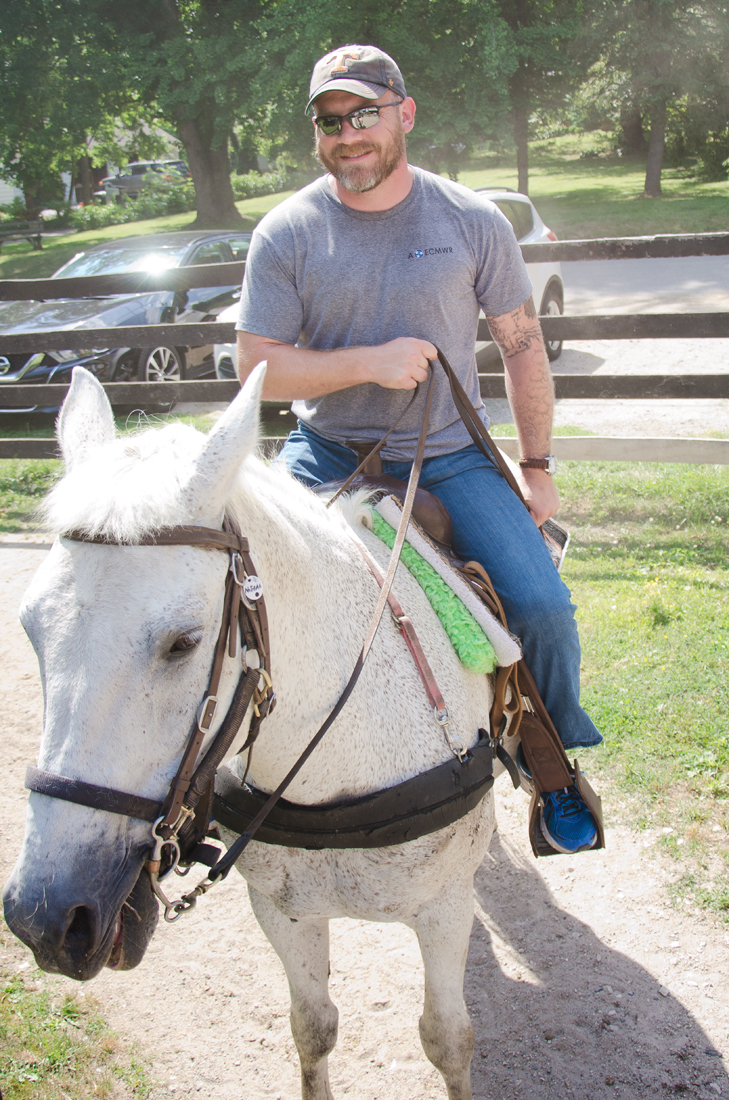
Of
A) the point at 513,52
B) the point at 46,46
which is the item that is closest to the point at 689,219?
the point at 513,52

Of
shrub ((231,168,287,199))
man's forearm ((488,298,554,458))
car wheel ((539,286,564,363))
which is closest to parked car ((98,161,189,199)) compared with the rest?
shrub ((231,168,287,199))

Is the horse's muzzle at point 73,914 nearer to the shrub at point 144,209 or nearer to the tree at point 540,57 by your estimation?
the tree at point 540,57

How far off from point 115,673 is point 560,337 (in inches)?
220

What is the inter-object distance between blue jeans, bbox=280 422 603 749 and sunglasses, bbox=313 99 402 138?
0.95 metres

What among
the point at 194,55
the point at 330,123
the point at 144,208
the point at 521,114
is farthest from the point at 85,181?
the point at 330,123

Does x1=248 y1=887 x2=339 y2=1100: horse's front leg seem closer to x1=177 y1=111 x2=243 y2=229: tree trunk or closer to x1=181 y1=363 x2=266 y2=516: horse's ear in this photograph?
x1=181 y1=363 x2=266 y2=516: horse's ear

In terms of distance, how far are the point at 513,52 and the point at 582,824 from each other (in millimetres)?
20861

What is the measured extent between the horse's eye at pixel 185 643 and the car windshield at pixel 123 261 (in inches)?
370

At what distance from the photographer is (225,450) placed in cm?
141

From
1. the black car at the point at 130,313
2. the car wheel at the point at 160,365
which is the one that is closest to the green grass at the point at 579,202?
the black car at the point at 130,313

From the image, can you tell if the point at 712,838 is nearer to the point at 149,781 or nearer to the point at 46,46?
the point at 149,781

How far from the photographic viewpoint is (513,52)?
18.6m

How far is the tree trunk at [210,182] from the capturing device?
24.0m

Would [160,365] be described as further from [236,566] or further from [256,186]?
[256,186]
